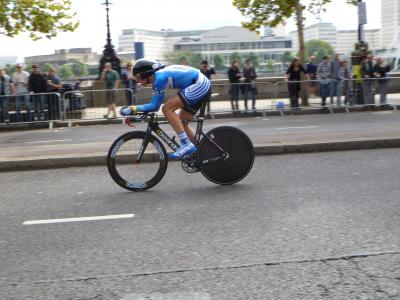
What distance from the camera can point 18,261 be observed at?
4.06m

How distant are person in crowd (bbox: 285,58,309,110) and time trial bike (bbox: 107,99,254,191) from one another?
1120 centimetres

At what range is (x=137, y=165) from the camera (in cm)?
637

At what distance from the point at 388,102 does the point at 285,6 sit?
18.5 feet

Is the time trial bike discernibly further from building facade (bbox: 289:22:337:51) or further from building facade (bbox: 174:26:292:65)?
building facade (bbox: 289:22:337:51)

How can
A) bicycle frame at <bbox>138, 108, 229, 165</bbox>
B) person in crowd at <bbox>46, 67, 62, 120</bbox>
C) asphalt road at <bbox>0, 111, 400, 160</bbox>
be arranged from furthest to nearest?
person in crowd at <bbox>46, 67, 62, 120</bbox>
asphalt road at <bbox>0, 111, 400, 160</bbox>
bicycle frame at <bbox>138, 108, 229, 165</bbox>

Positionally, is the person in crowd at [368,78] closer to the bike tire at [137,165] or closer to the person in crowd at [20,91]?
the person in crowd at [20,91]

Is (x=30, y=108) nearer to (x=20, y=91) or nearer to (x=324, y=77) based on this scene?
(x=20, y=91)

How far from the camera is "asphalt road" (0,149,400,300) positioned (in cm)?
344

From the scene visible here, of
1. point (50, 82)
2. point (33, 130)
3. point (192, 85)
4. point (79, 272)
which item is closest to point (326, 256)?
point (79, 272)

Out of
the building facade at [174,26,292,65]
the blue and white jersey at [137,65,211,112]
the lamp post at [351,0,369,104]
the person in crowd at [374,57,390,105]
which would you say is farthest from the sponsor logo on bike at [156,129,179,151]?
the building facade at [174,26,292,65]

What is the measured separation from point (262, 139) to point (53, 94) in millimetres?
8407

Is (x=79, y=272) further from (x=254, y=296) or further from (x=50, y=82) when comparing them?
(x=50, y=82)

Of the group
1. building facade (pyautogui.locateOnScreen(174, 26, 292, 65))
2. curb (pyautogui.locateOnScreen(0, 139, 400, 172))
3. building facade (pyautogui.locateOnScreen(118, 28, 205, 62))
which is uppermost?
building facade (pyautogui.locateOnScreen(118, 28, 205, 62))

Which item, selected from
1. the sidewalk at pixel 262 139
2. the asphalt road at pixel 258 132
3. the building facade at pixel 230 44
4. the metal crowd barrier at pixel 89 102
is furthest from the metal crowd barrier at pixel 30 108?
the building facade at pixel 230 44
